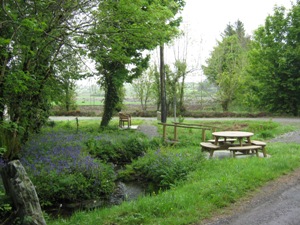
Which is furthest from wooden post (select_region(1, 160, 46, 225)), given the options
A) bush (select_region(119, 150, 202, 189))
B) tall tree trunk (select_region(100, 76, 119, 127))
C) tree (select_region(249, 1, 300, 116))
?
tree (select_region(249, 1, 300, 116))

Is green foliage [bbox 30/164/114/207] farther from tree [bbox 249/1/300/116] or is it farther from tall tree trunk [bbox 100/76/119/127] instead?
tree [bbox 249/1/300/116]

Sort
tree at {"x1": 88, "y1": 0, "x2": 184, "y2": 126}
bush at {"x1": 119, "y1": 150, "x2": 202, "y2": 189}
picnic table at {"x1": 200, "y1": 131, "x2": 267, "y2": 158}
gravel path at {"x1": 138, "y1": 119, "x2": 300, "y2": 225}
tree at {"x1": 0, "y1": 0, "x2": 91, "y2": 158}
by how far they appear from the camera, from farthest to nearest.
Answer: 1. picnic table at {"x1": 200, "y1": 131, "x2": 267, "y2": 158}
2. bush at {"x1": 119, "y1": 150, "x2": 202, "y2": 189}
3. tree at {"x1": 88, "y1": 0, "x2": 184, "y2": 126}
4. tree at {"x1": 0, "y1": 0, "x2": 91, "y2": 158}
5. gravel path at {"x1": 138, "y1": 119, "x2": 300, "y2": 225}

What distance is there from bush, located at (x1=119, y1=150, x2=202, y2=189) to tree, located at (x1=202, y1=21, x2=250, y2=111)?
19533 mm

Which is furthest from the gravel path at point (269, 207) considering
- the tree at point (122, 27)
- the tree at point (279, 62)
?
the tree at point (279, 62)

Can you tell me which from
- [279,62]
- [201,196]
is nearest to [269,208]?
[201,196]

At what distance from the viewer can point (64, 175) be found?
8148mm

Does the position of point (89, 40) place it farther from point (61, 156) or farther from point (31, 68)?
point (61, 156)

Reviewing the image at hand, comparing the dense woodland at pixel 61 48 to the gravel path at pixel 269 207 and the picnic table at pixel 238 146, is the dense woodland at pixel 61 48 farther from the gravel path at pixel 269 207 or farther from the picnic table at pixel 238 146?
the gravel path at pixel 269 207

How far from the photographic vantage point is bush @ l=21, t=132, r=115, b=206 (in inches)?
304

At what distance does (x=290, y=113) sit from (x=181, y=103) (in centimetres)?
946

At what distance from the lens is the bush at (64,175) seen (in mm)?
7727

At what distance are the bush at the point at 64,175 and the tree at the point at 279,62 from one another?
19.4m

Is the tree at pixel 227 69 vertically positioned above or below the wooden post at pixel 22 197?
above

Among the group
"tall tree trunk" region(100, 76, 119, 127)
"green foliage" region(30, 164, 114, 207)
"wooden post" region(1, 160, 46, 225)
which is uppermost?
"tall tree trunk" region(100, 76, 119, 127)
